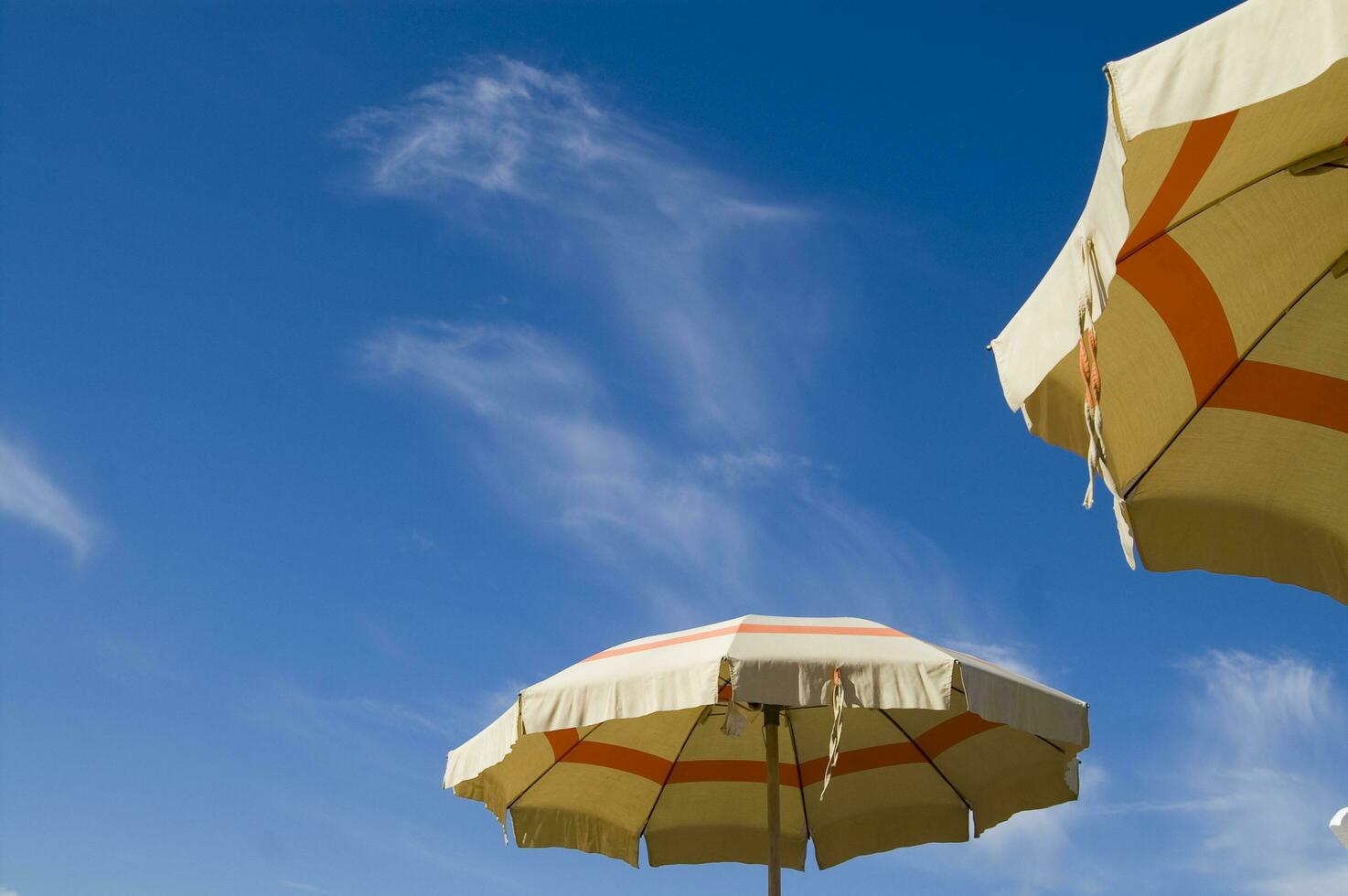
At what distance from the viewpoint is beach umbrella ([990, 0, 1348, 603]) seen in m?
2.00

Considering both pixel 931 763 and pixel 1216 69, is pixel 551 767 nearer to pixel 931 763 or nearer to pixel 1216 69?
pixel 931 763

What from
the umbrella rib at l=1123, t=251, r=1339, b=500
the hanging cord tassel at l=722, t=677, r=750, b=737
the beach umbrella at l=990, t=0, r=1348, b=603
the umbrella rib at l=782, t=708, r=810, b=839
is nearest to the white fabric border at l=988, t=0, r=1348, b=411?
the beach umbrella at l=990, t=0, r=1348, b=603

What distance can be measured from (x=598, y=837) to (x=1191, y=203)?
4924 mm

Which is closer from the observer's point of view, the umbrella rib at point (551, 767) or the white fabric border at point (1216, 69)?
the white fabric border at point (1216, 69)

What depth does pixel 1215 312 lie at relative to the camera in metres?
3.18

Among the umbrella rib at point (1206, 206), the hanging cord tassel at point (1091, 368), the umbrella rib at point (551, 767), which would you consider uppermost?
the umbrella rib at point (1206, 206)

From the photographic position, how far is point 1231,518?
11.5 ft

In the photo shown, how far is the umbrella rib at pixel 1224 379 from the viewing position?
10.5 ft

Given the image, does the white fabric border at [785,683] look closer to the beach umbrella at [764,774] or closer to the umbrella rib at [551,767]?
the beach umbrella at [764,774]

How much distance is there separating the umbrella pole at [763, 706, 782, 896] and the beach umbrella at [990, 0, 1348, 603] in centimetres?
267

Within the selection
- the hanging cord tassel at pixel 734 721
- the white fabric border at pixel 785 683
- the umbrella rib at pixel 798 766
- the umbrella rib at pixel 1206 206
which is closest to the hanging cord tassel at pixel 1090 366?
the umbrella rib at pixel 1206 206

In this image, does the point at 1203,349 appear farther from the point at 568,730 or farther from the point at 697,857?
the point at 697,857

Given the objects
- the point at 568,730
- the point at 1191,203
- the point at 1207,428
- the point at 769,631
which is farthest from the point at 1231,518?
the point at 568,730

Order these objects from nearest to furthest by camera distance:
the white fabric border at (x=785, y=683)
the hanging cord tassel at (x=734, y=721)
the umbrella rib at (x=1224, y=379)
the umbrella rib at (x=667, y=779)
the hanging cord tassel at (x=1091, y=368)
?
the hanging cord tassel at (x=1091, y=368)
the umbrella rib at (x=1224, y=379)
the white fabric border at (x=785, y=683)
the hanging cord tassel at (x=734, y=721)
the umbrella rib at (x=667, y=779)
